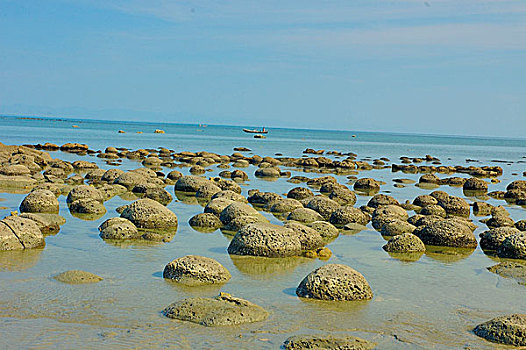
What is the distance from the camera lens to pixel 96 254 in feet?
43.9

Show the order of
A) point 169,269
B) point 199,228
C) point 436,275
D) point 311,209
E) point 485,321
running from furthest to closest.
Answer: point 311,209
point 199,228
point 436,275
point 169,269
point 485,321

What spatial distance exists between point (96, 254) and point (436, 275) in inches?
291

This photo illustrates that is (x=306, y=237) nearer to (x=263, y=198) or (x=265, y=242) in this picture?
(x=265, y=242)

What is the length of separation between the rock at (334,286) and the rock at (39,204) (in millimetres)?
10770

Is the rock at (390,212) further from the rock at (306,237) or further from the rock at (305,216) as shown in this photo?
the rock at (306,237)

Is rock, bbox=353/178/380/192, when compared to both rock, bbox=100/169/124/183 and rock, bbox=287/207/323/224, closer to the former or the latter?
rock, bbox=100/169/124/183

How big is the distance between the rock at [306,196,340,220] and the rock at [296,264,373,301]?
885 centimetres

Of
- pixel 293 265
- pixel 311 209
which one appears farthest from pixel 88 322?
pixel 311 209

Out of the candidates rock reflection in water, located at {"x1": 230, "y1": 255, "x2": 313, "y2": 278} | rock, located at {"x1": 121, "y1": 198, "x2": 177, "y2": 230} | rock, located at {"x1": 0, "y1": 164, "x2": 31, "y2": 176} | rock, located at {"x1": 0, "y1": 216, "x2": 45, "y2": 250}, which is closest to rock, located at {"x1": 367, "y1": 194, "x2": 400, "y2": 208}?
rock, located at {"x1": 121, "y1": 198, "x2": 177, "y2": 230}

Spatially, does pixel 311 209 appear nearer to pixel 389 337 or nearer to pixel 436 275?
pixel 436 275

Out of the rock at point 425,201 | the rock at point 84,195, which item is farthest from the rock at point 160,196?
the rock at point 425,201

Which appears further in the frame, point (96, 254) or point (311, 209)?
point (311, 209)

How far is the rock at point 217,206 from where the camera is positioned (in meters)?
19.2

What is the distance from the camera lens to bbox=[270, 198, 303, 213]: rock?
68.5ft
